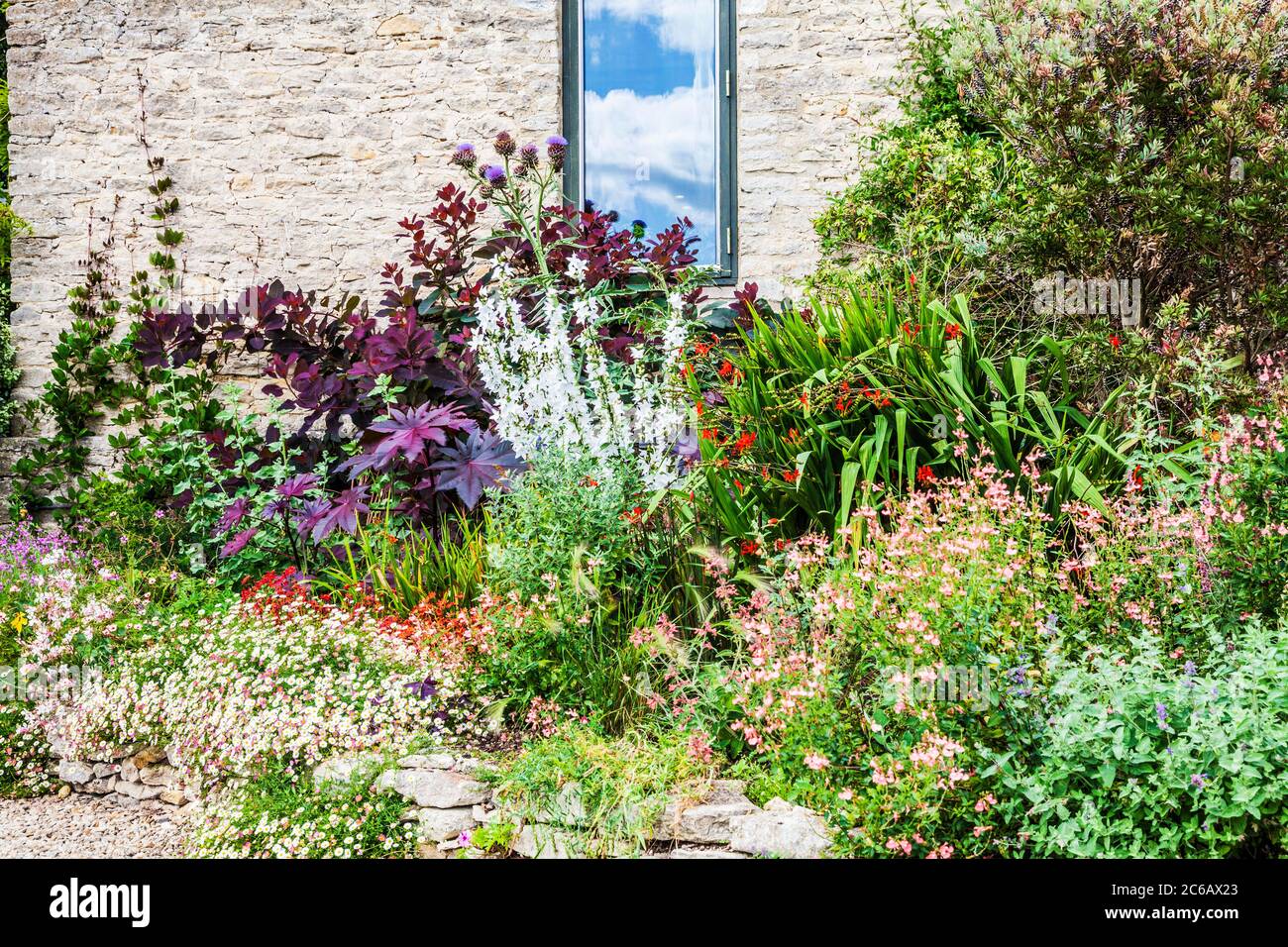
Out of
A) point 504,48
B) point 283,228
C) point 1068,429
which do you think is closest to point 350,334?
point 283,228

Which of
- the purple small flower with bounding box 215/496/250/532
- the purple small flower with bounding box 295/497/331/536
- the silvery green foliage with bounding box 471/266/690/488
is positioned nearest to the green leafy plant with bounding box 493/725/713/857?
the silvery green foliage with bounding box 471/266/690/488

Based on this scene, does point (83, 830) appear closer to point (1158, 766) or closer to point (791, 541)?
point (791, 541)

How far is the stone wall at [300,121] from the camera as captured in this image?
5.33m

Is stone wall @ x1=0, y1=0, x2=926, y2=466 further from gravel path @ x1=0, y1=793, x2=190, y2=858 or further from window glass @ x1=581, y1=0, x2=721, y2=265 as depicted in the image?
gravel path @ x1=0, y1=793, x2=190, y2=858

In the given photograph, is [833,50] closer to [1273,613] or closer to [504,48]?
[504,48]

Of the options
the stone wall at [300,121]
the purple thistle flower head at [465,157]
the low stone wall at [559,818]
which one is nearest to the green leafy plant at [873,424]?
the low stone wall at [559,818]

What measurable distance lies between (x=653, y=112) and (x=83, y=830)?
4576 millimetres

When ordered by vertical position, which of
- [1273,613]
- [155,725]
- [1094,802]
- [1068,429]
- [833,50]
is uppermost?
[833,50]

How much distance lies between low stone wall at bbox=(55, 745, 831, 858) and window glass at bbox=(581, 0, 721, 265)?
361 centimetres

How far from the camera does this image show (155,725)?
10.9 feet

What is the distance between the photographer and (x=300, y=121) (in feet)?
18.2

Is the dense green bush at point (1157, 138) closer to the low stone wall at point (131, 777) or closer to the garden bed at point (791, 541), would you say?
the garden bed at point (791, 541)

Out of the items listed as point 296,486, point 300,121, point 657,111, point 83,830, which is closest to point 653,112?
point 657,111
